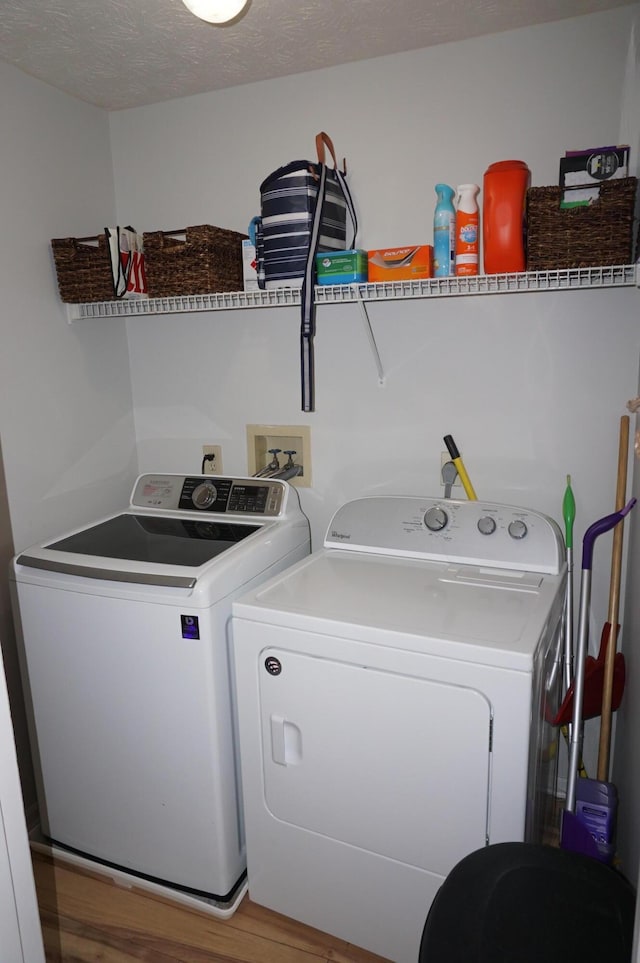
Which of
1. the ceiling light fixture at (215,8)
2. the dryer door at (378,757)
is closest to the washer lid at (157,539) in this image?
the dryer door at (378,757)

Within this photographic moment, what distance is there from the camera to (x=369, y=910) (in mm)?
1551

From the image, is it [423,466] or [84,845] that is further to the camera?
[423,466]

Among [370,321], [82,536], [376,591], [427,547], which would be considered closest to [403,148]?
[370,321]

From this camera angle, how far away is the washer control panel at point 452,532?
1721mm

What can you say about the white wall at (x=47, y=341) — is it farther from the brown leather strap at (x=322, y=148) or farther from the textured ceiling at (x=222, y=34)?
the brown leather strap at (x=322, y=148)

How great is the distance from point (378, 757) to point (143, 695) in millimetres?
655

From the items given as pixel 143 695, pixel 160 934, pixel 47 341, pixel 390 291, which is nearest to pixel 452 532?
pixel 390 291

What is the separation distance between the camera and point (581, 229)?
1555 mm

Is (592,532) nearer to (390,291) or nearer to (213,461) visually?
(390,291)

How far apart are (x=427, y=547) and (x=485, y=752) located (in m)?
0.63

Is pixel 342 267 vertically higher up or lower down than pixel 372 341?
higher up

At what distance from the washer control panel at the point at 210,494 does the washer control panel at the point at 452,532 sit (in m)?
0.23

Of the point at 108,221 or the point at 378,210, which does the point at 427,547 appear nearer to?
the point at 378,210

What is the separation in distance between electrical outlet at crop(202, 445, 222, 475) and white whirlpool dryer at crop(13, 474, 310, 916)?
49 centimetres
